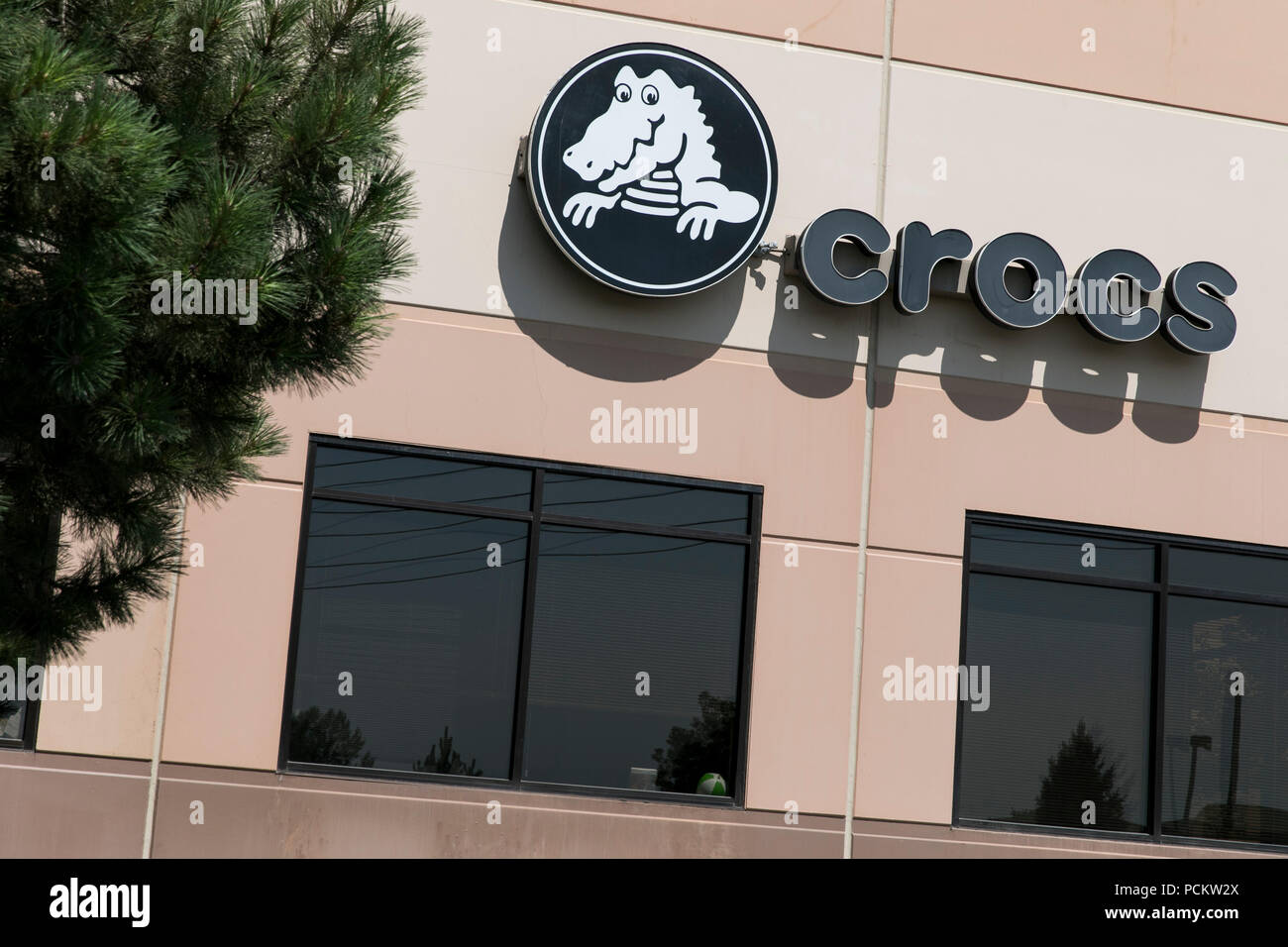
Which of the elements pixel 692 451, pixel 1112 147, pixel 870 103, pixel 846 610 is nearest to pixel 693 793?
pixel 846 610

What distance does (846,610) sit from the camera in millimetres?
9055

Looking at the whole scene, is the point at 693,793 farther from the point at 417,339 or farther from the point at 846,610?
the point at 417,339

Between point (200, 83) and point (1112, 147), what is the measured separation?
7106 millimetres

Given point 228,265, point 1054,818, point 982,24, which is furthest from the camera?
point 982,24

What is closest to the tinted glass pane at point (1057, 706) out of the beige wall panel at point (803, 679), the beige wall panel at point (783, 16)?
the beige wall panel at point (803, 679)

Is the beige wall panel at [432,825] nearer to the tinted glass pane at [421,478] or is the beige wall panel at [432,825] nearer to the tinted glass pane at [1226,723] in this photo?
the tinted glass pane at [421,478]

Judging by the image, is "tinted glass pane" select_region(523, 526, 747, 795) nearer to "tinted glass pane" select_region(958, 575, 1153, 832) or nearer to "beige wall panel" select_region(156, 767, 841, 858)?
"beige wall panel" select_region(156, 767, 841, 858)

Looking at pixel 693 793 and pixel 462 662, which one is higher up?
pixel 462 662

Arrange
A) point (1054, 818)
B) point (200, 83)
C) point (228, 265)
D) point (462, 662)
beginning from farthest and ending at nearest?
point (1054, 818), point (462, 662), point (200, 83), point (228, 265)

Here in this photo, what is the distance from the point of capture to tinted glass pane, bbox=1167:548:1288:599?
9633 mm

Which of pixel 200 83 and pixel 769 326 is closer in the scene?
pixel 200 83

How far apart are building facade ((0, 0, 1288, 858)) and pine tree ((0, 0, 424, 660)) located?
3.06 m

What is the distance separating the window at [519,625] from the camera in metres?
8.44

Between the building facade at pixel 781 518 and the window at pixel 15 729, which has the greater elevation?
the building facade at pixel 781 518
